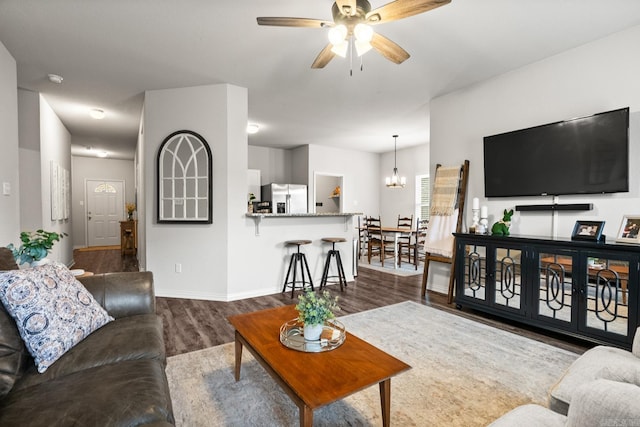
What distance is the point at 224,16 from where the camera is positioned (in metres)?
2.58

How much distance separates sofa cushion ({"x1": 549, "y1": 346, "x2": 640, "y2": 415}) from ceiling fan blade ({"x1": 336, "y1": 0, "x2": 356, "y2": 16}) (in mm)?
2178

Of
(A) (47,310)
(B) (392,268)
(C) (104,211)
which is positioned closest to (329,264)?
(B) (392,268)

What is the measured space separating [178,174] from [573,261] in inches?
170

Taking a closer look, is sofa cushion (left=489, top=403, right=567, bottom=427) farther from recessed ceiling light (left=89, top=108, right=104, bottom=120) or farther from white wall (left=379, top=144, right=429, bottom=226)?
white wall (left=379, top=144, right=429, bottom=226)

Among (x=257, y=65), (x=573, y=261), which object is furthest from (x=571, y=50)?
(x=257, y=65)

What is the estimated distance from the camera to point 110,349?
1527 millimetres

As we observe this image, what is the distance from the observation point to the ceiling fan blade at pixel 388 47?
231cm

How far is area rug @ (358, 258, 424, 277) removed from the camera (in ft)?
18.4

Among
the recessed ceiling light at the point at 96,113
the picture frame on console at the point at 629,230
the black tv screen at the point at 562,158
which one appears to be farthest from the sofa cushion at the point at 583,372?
the recessed ceiling light at the point at 96,113

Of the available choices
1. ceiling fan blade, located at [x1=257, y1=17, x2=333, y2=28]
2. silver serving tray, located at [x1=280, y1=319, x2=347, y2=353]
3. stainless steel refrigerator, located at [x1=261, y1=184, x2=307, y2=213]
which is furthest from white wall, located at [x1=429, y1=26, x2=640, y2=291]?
stainless steel refrigerator, located at [x1=261, y1=184, x2=307, y2=213]

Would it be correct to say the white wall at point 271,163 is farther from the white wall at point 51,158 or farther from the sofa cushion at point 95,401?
the sofa cushion at point 95,401

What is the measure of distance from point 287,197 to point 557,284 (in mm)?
5261

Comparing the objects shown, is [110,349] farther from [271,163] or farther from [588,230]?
[271,163]

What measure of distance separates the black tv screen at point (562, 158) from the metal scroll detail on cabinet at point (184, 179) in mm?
3433
